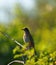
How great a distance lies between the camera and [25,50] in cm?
323

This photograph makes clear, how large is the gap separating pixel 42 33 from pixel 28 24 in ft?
2.95

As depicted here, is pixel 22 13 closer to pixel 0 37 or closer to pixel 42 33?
pixel 0 37

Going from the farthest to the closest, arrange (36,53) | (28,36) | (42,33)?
1. (28,36)
2. (36,53)
3. (42,33)

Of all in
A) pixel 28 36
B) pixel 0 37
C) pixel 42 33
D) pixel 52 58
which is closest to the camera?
pixel 42 33

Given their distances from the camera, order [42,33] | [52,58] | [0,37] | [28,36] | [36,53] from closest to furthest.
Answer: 1. [42,33]
2. [52,58]
3. [36,53]
4. [0,37]
5. [28,36]

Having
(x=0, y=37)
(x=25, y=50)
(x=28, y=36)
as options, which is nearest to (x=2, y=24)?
(x=0, y=37)

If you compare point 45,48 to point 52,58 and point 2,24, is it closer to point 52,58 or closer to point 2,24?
point 52,58

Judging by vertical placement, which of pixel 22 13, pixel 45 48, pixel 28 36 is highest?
pixel 28 36

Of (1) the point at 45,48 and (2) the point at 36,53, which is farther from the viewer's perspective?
(2) the point at 36,53

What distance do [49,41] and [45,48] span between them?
0.06m

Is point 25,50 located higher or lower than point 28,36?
lower

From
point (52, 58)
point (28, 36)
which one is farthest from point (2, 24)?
point (28, 36)

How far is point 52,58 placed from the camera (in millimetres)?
3123

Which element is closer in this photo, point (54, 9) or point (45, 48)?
point (45, 48)
